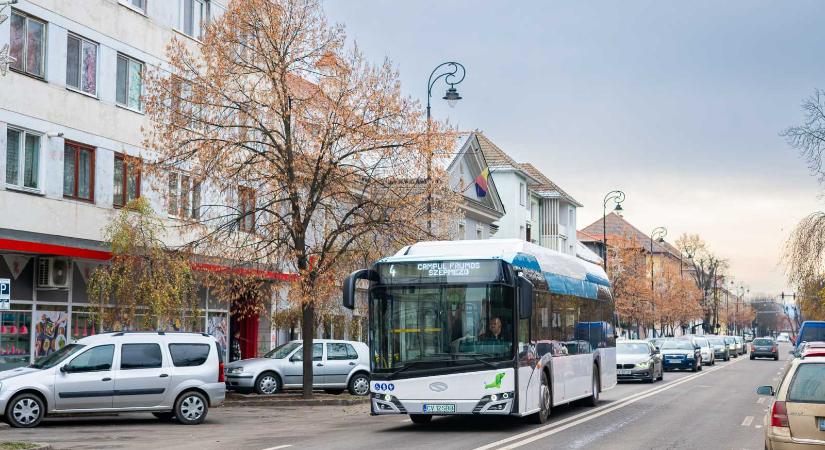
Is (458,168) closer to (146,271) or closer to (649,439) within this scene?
(146,271)

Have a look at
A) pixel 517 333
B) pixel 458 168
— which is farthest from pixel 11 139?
pixel 458 168

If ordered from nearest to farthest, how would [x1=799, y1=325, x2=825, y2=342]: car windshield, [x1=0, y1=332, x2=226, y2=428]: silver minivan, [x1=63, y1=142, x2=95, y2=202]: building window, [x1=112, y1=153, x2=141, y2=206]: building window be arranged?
[x1=0, y1=332, x2=226, y2=428]: silver minivan, [x1=63, y1=142, x2=95, y2=202]: building window, [x1=112, y1=153, x2=141, y2=206]: building window, [x1=799, y1=325, x2=825, y2=342]: car windshield

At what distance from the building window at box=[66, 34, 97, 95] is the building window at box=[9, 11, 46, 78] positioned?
108cm

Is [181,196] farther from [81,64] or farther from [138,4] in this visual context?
[138,4]

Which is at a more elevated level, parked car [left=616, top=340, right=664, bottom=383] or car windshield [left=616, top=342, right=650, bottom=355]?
car windshield [left=616, top=342, right=650, bottom=355]

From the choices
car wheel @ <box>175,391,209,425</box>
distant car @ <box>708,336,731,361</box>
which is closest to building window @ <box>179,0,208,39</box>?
car wheel @ <box>175,391,209,425</box>

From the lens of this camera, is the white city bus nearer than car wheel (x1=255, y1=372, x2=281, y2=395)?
Yes

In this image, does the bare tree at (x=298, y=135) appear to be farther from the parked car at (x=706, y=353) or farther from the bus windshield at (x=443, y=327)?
the parked car at (x=706, y=353)

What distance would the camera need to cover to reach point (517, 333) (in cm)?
1803

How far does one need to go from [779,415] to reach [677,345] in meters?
39.5

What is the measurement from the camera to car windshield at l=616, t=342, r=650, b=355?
127ft

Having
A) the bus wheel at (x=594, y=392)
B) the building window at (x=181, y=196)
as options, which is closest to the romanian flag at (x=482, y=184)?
the building window at (x=181, y=196)

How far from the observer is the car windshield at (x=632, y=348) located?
3859 centimetres

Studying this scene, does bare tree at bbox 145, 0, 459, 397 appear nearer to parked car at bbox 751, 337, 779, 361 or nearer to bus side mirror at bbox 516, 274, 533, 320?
bus side mirror at bbox 516, 274, 533, 320
